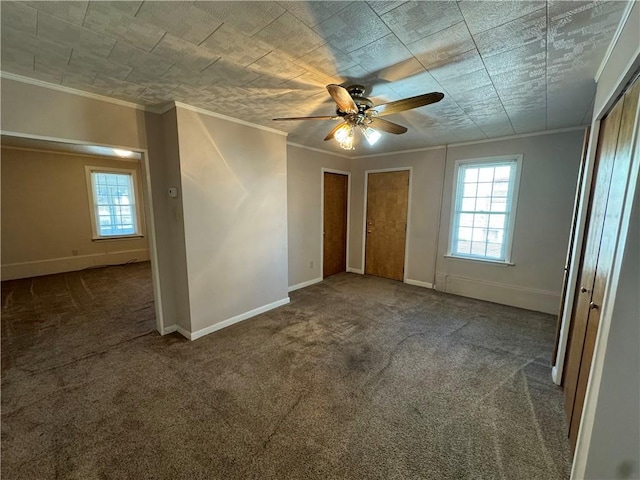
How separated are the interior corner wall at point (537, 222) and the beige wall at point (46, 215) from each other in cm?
718

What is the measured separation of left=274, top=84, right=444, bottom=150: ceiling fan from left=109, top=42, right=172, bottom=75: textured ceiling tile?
2.79ft

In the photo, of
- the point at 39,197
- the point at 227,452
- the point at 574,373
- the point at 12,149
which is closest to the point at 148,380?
the point at 227,452

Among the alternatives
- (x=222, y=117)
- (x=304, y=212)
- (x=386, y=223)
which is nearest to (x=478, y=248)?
→ (x=386, y=223)

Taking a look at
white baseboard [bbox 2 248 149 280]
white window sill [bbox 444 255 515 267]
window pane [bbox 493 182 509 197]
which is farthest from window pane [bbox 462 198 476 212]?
white baseboard [bbox 2 248 149 280]

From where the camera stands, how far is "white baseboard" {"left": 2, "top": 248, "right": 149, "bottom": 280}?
15.2ft

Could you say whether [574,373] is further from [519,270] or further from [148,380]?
[148,380]

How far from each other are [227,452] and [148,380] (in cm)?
106

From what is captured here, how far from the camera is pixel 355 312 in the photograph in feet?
11.4

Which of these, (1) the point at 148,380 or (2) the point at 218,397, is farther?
(1) the point at 148,380

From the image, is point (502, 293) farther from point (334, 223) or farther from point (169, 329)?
point (169, 329)

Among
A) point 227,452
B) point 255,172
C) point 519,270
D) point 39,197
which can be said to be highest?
point 255,172

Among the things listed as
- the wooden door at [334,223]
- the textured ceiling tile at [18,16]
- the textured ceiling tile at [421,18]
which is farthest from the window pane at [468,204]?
the textured ceiling tile at [18,16]

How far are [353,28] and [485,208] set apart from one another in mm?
3476

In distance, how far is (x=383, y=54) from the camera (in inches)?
63.2
